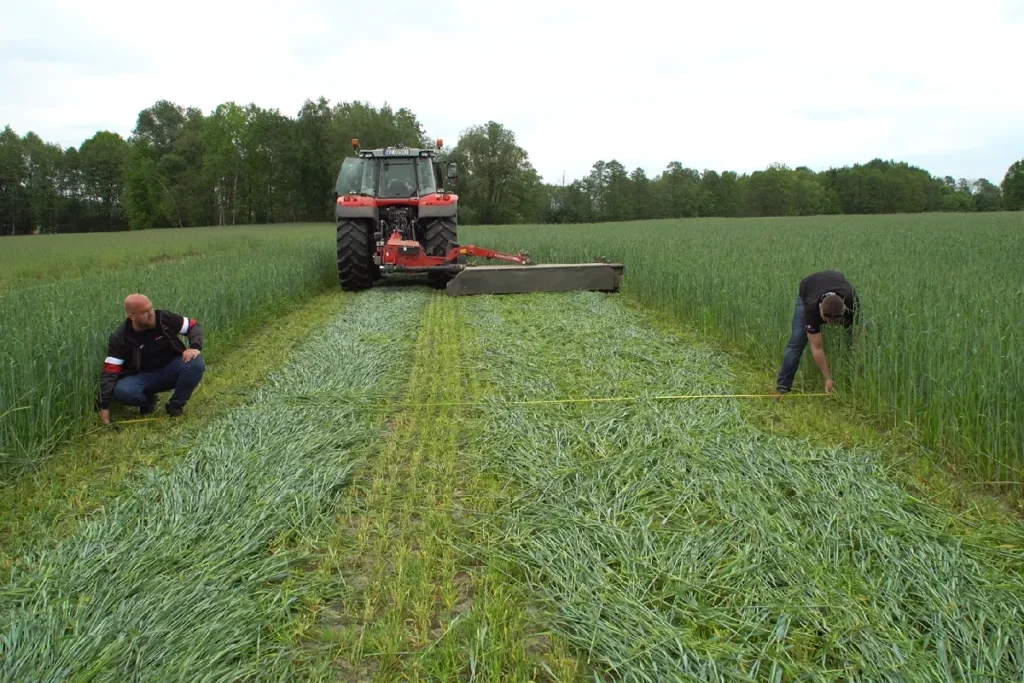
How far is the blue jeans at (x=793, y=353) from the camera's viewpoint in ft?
16.8

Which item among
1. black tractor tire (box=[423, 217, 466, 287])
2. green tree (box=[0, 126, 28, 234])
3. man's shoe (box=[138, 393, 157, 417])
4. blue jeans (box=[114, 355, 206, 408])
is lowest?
man's shoe (box=[138, 393, 157, 417])

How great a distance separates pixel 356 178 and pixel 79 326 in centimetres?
702

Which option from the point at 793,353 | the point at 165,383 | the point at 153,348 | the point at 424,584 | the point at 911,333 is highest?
the point at 911,333

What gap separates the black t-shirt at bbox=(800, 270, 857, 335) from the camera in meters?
4.81

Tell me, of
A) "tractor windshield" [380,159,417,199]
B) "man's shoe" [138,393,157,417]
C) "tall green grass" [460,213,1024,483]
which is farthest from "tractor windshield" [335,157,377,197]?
"man's shoe" [138,393,157,417]

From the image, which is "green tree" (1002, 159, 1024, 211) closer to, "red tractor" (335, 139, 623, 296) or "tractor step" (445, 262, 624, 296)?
"tractor step" (445, 262, 624, 296)

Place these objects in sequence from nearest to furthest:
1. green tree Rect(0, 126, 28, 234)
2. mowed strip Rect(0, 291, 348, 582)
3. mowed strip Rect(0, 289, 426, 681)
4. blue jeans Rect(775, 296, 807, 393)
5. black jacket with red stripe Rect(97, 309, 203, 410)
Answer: mowed strip Rect(0, 289, 426, 681), mowed strip Rect(0, 291, 348, 582), black jacket with red stripe Rect(97, 309, 203, 410), blue jeans Rect(775, 296, 807, 393), green tree Rect(0, 126, 28, 234)

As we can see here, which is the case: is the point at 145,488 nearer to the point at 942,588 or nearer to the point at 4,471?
the point at 4,471

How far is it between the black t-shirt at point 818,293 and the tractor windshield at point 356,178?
8.05 metres

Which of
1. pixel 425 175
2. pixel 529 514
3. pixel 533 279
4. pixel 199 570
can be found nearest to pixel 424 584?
pixel 529 514

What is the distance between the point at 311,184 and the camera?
52.3 meters

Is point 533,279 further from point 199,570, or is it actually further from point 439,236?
point 199,570

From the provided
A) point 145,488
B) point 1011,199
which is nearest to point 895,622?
point 145,488

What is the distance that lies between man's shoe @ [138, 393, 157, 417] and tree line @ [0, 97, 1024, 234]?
139 ft
